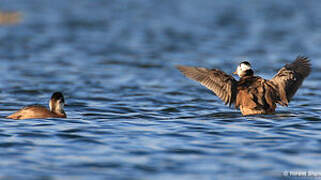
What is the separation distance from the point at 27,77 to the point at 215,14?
20.0 metres

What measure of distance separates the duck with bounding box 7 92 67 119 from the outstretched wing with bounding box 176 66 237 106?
2478 mm

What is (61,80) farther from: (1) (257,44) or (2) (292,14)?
(2) (292,14)

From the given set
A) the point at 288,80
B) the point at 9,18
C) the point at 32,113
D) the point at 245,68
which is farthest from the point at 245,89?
the point at 9,18

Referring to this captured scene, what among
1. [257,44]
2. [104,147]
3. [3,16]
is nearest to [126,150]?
[104,147]

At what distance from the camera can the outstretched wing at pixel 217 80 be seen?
11562mm

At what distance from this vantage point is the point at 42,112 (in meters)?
11.1

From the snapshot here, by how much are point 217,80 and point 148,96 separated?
372 cm

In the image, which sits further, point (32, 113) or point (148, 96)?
point (148, 96)

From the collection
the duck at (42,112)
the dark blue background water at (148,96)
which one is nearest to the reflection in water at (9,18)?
the dark blue background water at (148,96)

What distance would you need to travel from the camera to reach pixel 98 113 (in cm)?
1252

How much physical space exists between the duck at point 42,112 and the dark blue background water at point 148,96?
0.21 m

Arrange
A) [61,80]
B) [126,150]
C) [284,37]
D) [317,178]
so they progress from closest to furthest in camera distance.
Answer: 1. [317,178]
2. [126,150]
3. [61,80]
4. [284,37]

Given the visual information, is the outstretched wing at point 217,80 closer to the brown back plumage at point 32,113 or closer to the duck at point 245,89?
the duck at point 245,89

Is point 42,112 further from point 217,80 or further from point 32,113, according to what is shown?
point 217,80
